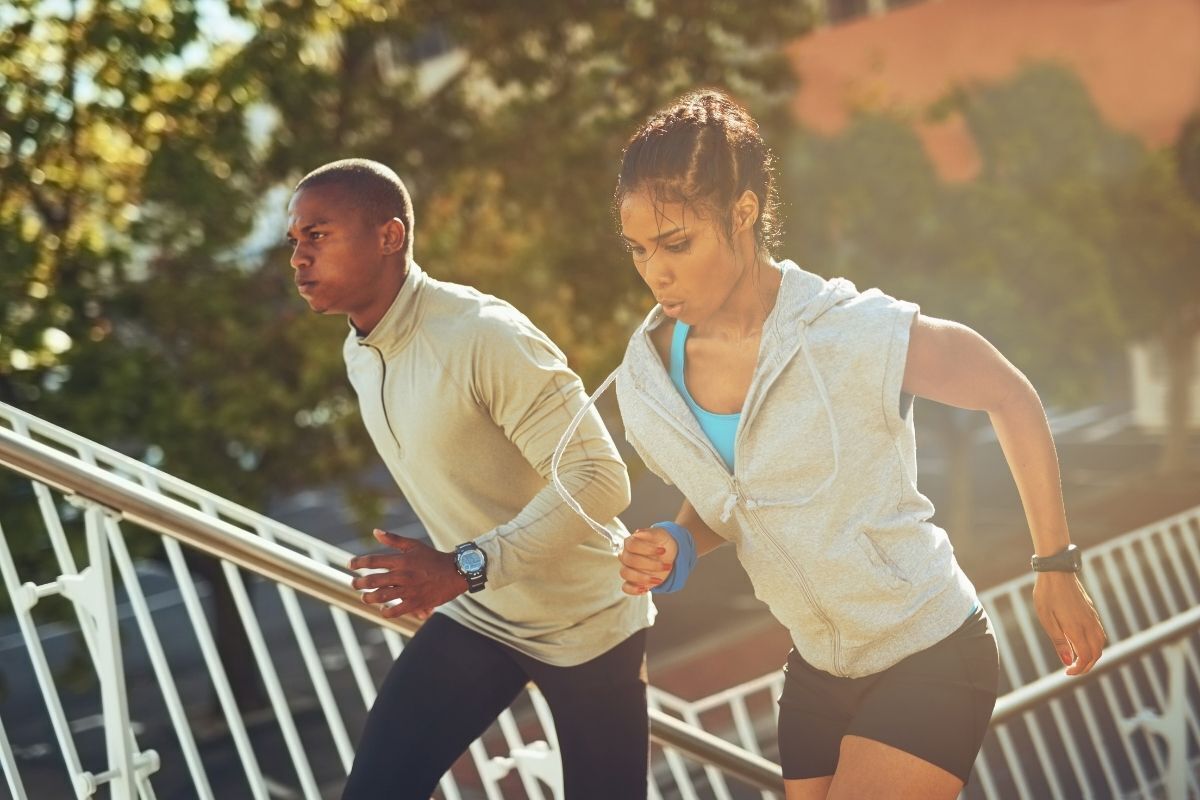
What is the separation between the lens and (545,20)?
15.6 metres

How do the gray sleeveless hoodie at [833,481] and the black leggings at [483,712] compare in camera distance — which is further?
the black leggings at [483,712]

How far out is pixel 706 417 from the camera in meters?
2.27

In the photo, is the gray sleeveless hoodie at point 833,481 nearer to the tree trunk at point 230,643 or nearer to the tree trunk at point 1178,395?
the tree trunk at point 230,643

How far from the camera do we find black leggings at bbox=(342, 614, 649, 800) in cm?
265

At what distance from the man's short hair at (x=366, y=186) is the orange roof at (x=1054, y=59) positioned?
19.3 meters

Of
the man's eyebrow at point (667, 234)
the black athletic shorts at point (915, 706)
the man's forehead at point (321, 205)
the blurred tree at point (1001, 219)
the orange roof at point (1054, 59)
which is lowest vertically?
the black athletic shorts at point (915, 706)

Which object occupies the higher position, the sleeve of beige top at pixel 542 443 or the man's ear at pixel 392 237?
the man's ear at pixel 392 237

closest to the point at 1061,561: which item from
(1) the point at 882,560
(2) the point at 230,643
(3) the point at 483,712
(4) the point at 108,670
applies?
(1) the point at 882,560

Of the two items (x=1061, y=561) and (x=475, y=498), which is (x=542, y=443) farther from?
(x=1061, y=561)

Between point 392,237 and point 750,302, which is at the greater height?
point 392,237

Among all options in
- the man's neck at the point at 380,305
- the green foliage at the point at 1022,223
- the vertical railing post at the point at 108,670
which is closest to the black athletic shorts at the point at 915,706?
the man's neck at the point at 380,305

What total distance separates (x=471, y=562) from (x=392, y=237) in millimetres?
734

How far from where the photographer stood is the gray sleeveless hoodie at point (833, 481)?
2.12 m

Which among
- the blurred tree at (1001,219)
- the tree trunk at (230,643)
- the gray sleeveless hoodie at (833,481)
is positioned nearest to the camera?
the gray sleeveless hoodie at (833,481)
